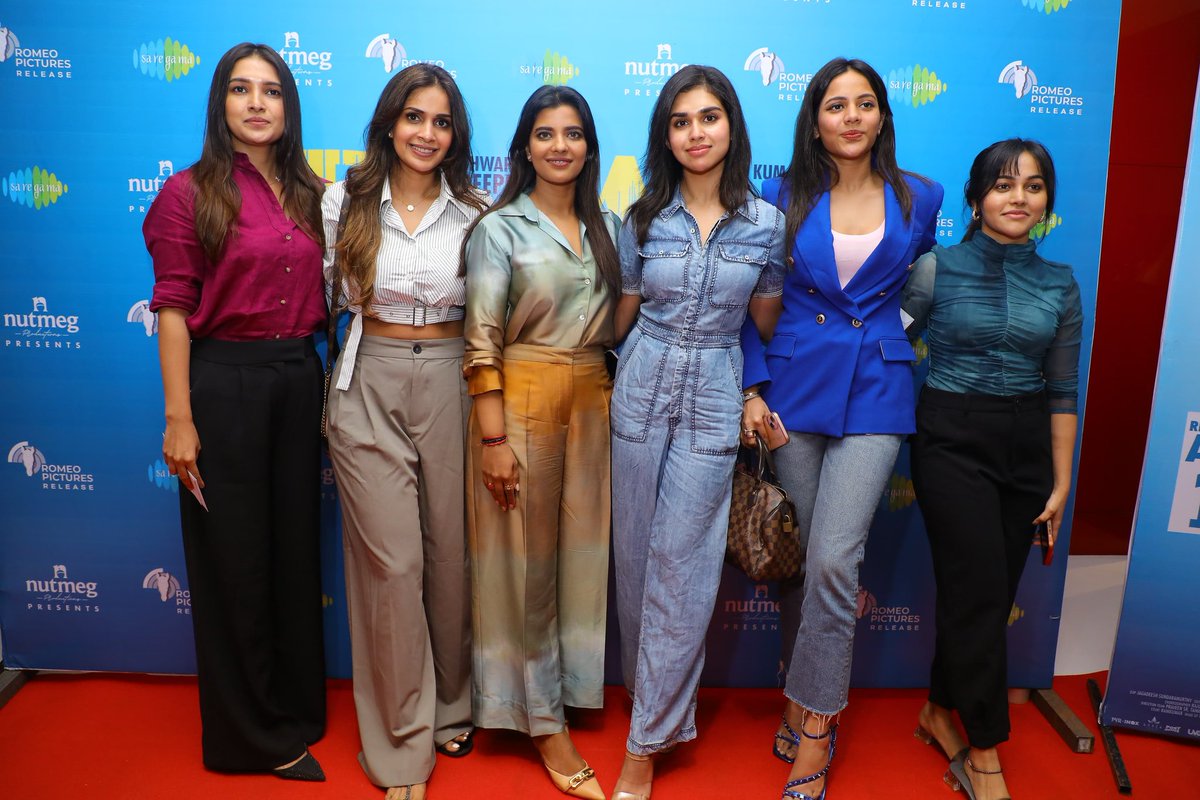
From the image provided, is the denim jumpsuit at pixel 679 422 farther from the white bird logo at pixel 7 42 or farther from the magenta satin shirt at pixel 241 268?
the white bird logo at pixel 7 42

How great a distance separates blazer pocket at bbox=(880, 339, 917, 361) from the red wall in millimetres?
1869

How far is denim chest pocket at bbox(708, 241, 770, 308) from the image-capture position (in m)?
2.45

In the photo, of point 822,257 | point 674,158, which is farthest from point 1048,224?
point 674,158

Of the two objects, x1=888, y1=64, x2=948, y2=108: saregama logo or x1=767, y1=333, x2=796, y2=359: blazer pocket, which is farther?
x1=888, y1=64, x2=948, y2=108: saregama logo

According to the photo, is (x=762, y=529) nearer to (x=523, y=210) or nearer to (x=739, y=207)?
(x=739, y=207)

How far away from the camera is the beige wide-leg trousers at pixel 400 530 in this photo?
8.27ft

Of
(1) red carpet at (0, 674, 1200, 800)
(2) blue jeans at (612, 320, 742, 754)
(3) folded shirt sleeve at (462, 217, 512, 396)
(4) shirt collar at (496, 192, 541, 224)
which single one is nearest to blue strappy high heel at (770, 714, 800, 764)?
(1) red carpet at (0, 674, 1200, 800)

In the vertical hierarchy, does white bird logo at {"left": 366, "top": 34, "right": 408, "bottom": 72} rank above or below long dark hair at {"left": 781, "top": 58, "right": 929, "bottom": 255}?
above

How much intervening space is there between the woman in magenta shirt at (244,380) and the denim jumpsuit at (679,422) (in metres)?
1.00

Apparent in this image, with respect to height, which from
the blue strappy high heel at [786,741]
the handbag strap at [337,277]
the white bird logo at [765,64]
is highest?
the white bird logo at [765,64]

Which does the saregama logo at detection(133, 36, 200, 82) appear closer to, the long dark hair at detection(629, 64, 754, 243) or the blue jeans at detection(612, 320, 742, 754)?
the long dark hair at detection(629, 64, 754, 243)

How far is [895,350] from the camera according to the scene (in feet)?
8.21

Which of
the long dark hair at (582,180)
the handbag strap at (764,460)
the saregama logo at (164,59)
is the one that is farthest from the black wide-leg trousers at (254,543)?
the handbag strap at (764,460)

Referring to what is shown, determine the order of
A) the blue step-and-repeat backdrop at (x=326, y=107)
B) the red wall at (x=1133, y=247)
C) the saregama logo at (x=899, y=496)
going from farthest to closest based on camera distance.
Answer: the red wall at (x=1133, y=247) < the saregama logo at (x=899, y=496) < the blue step-and-repeat backdrop at (x=326, y=107)
